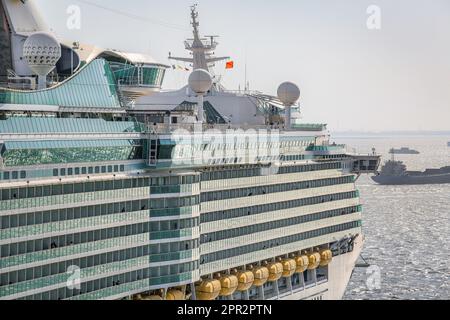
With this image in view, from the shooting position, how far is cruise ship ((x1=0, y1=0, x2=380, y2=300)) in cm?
5766

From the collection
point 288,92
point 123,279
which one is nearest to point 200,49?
point 288,92

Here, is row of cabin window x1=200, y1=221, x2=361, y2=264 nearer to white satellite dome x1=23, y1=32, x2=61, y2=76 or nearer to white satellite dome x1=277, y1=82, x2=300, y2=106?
white satellite dome x1=277, y1=82, x2=300, y2=106

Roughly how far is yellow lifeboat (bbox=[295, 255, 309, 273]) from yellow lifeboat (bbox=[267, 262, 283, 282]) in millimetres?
3513

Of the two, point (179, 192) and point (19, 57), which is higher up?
point (19, 57)

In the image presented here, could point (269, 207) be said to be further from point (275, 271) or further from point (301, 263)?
point (301, 263)

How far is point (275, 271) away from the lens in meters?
83.4

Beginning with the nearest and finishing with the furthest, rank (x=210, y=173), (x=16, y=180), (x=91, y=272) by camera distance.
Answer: (x=16, y=180), (x=91, y=272), (x=210, y=173)

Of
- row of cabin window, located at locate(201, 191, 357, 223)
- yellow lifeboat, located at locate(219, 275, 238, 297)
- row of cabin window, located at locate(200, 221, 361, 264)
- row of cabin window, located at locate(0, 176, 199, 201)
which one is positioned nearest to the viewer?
row of cabin window, located at locate(0, 176, 199, 201)

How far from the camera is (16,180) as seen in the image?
55.7m

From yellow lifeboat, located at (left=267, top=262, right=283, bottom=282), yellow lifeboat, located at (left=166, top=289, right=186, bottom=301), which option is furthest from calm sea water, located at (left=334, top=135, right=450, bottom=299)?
yellow lifeboat, located at (left=166, top=289, right=186, bottom=301)

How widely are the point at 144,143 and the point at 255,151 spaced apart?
16830 mm
